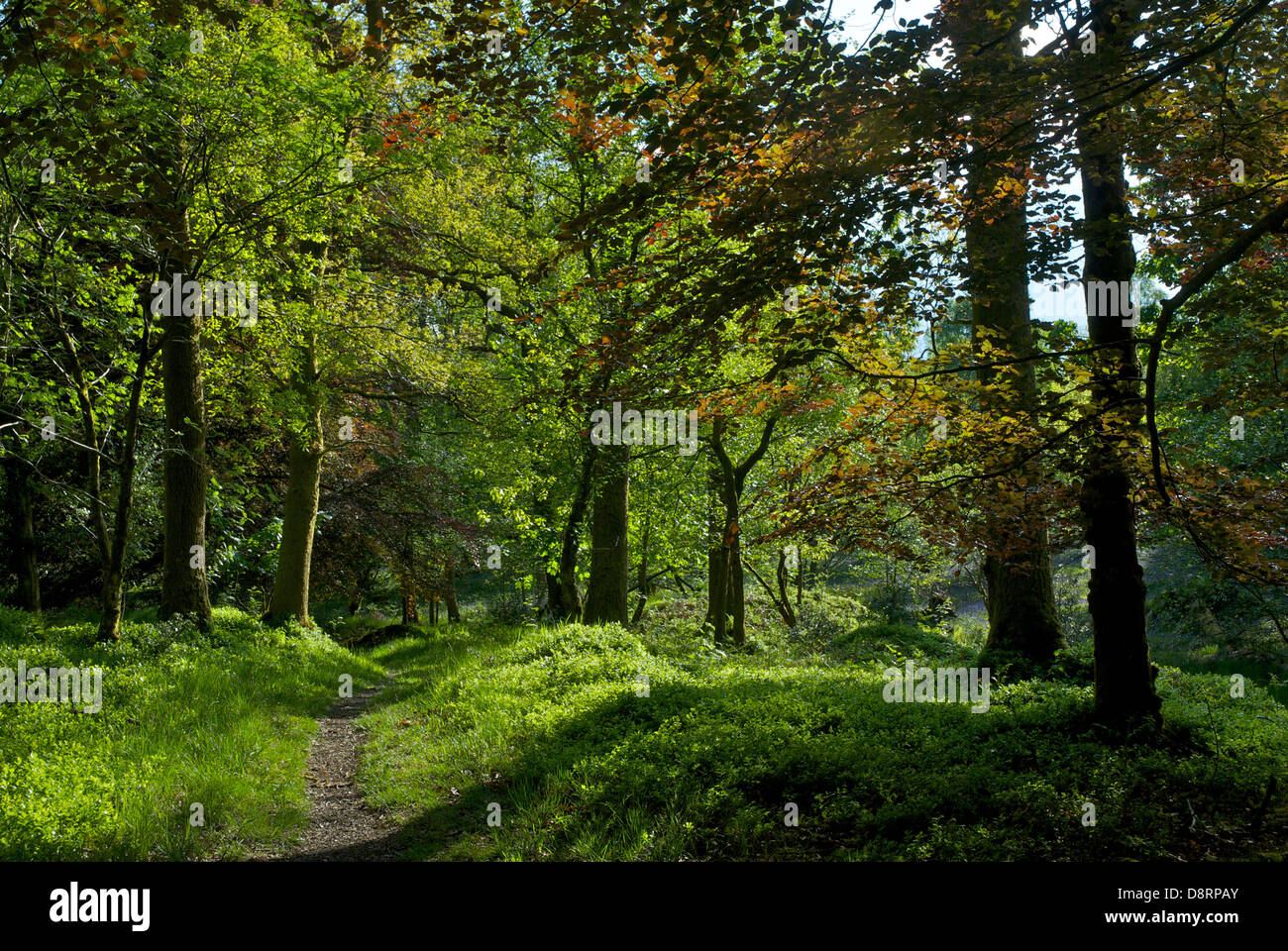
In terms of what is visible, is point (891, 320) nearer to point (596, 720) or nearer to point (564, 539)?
point (596, 720)

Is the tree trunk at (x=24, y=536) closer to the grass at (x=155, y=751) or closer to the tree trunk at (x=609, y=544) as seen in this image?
the grass at (x=155, y=751)

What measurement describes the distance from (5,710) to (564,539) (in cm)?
1036

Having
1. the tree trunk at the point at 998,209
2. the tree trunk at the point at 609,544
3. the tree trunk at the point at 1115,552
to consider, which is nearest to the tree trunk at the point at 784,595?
the tree trunk at the point at 609,544

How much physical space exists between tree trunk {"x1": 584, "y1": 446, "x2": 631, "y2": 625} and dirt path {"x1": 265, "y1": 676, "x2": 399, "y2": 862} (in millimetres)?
5649

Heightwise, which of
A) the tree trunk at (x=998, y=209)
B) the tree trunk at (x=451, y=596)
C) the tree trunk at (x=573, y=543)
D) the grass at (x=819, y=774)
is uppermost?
the tree trunk at (x=998, y=209)

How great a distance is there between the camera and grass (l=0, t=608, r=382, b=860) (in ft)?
15.5

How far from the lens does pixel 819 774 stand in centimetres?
583

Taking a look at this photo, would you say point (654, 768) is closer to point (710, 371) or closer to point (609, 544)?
point (710, 371)

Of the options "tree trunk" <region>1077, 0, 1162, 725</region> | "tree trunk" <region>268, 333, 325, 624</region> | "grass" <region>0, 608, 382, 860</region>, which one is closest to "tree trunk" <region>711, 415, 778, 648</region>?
"tree trunk" <region>1077, 0, 1162, 725</region>


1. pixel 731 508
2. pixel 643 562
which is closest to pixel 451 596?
pixel 643 562

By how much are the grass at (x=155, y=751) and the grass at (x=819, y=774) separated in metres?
1.04

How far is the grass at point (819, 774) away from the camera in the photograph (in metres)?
4.88

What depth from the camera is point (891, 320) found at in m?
5.95
